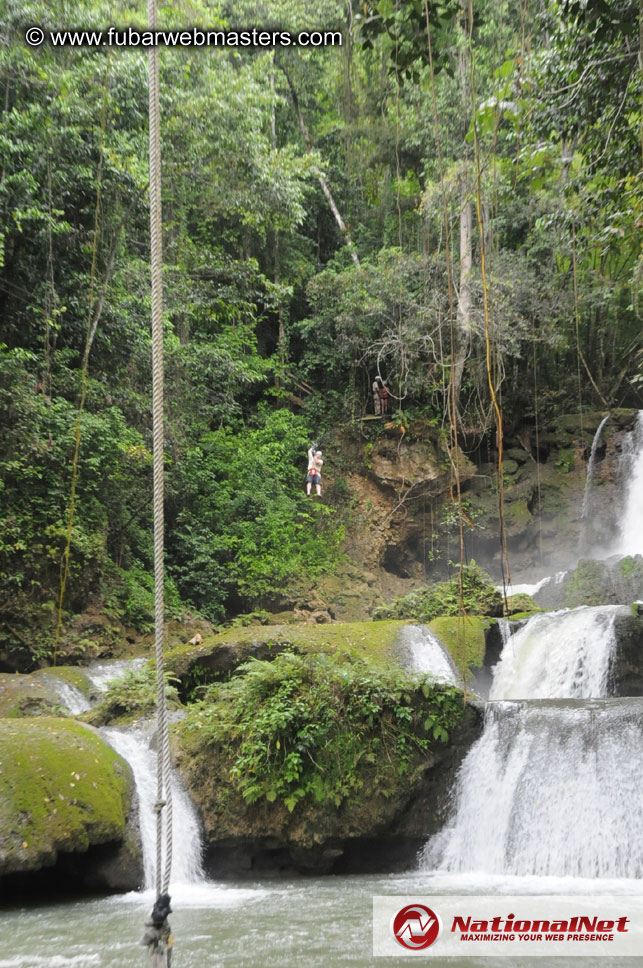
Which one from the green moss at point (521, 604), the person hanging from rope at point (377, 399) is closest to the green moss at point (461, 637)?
the green moss at point (521, 604)

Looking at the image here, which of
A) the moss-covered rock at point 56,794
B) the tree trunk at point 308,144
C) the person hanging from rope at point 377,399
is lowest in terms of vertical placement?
the moss-covered rock at point 56,794

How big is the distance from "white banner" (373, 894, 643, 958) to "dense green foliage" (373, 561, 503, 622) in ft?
22.2

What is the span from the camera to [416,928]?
17.0 feet

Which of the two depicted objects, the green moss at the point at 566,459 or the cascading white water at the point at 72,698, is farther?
the green moss at the point at 566,459

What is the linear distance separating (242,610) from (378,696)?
29.4 ft

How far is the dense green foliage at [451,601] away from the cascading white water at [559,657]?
1.16 meters

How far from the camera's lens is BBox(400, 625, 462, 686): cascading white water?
34.1ft

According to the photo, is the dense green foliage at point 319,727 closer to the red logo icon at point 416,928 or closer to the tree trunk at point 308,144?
the red logo icon at point 416,928

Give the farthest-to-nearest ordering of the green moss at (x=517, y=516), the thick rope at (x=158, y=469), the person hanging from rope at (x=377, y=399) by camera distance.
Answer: the person hanging from rope at (x=377, y=399)
the green moss at (x=517, y=516)
the thick rope at (x=158, y=469)

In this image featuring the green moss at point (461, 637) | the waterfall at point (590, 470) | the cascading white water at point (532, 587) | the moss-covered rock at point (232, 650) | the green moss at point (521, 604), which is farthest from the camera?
the waterfall at point (590, 470)

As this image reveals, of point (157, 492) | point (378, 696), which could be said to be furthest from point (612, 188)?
point (157, 492)

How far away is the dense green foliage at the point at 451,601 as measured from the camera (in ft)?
41.4
